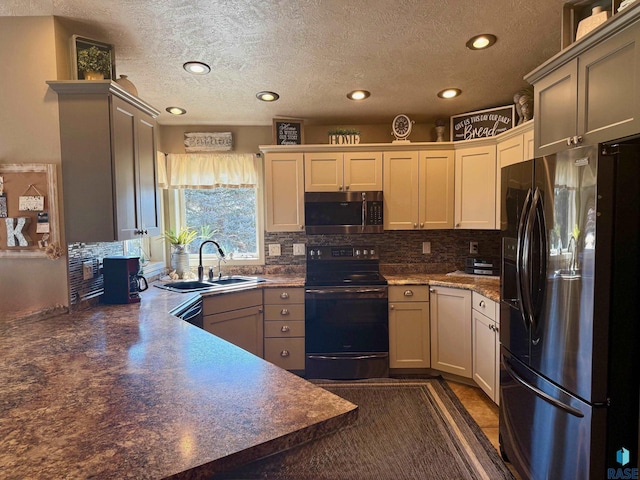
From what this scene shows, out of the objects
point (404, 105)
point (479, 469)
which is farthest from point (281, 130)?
point (479, 469)

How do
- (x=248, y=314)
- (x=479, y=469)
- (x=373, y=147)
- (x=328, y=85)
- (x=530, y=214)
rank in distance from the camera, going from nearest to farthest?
(x=530, y=214) → (x=479, y=469) → (x=328, y=85) → (x=248, y=314) → (x=373, y=147)

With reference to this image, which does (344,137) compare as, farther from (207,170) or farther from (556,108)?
(556,108)

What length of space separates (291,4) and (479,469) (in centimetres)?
260

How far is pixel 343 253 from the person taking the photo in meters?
3.56

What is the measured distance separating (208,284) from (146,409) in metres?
2.20

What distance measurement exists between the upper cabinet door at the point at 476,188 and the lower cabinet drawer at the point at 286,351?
5.87ft

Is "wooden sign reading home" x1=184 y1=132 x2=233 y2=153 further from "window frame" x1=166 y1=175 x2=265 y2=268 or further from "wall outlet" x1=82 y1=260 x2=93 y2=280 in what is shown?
"wall outlet" x1=82 y1=260 x2=93 y2=280

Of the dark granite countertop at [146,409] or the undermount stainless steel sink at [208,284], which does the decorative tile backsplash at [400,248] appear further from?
the dark granite countertop at [146,409]

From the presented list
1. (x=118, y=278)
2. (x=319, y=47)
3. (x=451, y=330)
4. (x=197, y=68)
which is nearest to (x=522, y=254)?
(x=451, y=330)

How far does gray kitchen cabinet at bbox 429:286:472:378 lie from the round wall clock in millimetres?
1430

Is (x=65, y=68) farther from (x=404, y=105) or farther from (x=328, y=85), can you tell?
(x=404, y=105)

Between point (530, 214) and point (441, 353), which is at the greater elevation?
point (530, 214)

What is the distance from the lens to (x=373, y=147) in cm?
332

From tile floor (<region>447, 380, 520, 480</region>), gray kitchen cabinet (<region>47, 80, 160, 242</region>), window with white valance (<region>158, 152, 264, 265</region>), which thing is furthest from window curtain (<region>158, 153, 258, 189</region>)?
tile floor (<region>447, 380, 520, 480</region>)
